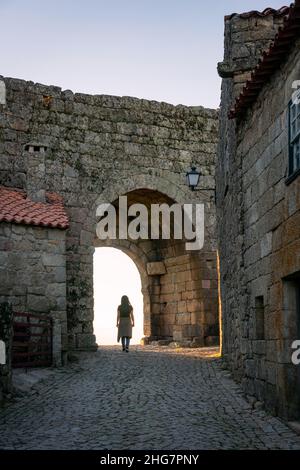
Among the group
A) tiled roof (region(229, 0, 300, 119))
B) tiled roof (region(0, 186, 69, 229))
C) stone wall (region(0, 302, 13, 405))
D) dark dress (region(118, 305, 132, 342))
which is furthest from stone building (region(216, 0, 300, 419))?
dark dress (region(118, 305, 132, 342))

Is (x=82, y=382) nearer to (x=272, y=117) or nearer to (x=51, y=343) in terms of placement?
(x=51, y=343)

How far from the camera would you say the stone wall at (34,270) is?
1180cm

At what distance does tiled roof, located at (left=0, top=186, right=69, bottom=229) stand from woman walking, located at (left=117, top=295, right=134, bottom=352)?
8.94 feet

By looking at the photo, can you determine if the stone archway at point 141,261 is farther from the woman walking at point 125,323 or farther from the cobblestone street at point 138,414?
the cobblestone street at point 138,414

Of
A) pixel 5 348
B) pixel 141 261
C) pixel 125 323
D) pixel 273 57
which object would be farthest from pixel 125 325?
pixel 273 57

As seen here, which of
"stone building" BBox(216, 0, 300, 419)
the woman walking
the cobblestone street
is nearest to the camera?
the cobblestone street

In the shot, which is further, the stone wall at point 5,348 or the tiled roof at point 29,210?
the tiled roof at point 29,210

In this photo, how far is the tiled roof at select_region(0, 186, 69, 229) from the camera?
12.0m

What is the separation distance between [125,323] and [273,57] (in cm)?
866

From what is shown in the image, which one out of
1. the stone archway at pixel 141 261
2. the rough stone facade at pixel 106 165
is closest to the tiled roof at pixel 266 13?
the rough stone facade at pixel 106 165

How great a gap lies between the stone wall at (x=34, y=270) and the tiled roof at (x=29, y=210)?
0.16 metres

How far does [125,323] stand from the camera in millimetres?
14859

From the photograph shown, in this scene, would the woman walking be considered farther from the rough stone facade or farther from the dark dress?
the rough stone facade
